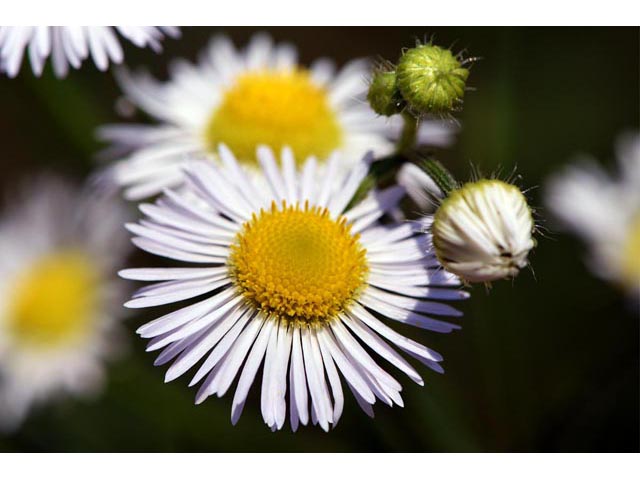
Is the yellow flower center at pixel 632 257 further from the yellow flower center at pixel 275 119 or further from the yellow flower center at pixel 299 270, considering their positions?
the yellow flower center at pixel 299 270

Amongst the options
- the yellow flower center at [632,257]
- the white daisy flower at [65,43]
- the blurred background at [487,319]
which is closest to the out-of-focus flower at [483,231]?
the blurred background at [487,319]

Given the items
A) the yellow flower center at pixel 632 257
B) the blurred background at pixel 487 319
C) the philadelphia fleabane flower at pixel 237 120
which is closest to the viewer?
the philadelphia fleabane flower at pixel 237 120

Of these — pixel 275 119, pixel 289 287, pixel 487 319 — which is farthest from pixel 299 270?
pixel 487 319

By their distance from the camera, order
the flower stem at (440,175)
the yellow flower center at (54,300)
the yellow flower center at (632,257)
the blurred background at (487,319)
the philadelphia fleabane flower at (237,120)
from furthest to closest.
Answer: the yellow flower center at (54,300) < the yellow flower center at (632,257) < the blurred background at (487,319) < the philadelphia fleabane flower at (237,120) < the flower stem at (440,175)

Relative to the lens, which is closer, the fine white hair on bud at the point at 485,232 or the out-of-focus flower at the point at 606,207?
the fine white hair on bud at the point at 485,232

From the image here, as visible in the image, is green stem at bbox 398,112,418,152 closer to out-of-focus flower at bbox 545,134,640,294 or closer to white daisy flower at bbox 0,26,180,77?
white daisy flower at bbox 0,26,180,77

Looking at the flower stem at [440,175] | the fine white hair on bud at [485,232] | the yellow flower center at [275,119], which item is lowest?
the fine white hair on bud at [485,232]

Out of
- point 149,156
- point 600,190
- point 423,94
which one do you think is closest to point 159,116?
point 149,156
